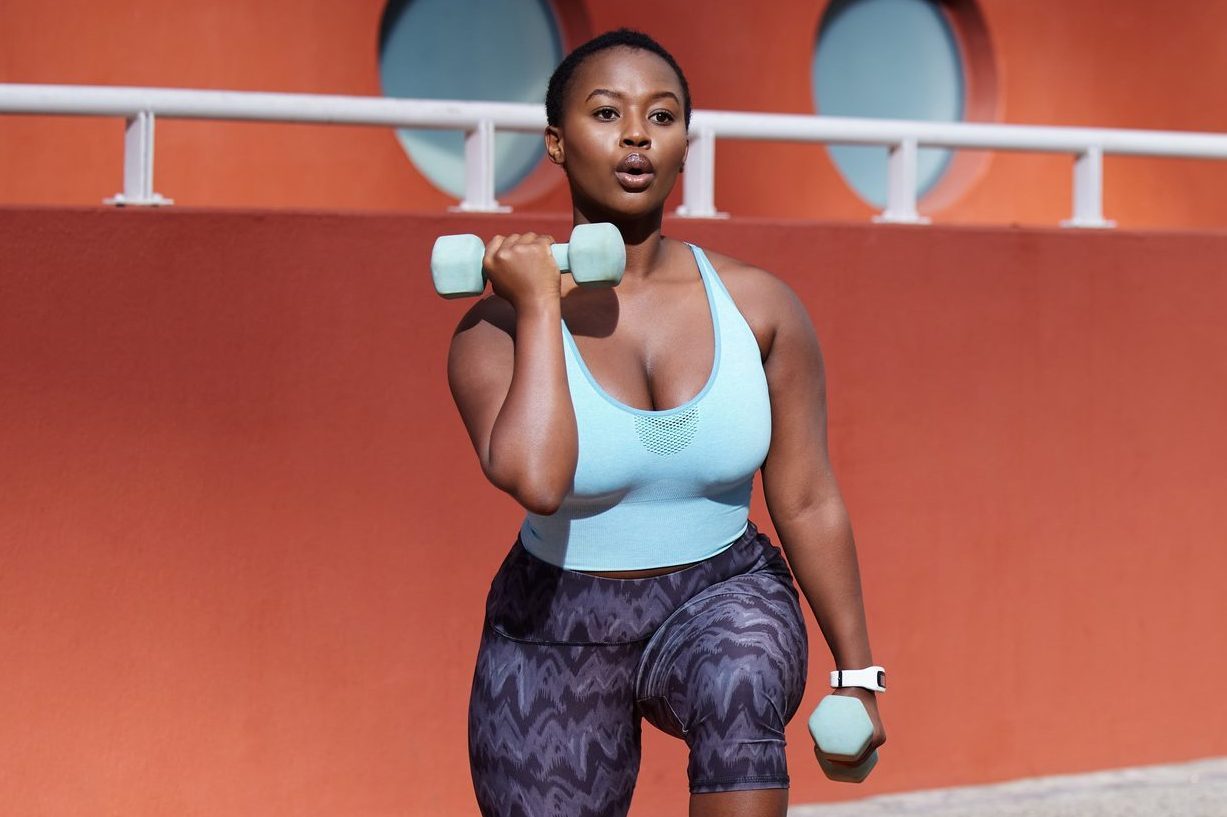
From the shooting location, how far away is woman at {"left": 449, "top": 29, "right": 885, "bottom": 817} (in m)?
2.63

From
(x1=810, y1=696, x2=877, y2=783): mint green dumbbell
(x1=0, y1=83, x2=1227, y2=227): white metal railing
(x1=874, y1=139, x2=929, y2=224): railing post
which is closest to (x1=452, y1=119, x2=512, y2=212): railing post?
(x1=0, y1=83, x2=1227, y2=227): white metal railing

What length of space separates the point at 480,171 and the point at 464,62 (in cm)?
220

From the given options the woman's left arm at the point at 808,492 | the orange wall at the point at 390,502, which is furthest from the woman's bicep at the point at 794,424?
the orange wall at the point at 390,502

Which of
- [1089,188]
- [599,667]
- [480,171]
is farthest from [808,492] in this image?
[1089,188]

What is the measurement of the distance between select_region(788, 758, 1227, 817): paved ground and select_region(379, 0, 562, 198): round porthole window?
2970 mm

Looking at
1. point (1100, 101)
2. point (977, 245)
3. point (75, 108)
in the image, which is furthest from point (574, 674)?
point (1100, 101)

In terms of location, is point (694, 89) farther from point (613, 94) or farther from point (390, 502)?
point (613, 94)

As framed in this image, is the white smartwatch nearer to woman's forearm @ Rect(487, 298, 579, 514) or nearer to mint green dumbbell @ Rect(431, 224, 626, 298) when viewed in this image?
woman's forearm @ Rect(487, 298, 579, 514)

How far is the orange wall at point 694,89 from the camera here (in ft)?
19.9

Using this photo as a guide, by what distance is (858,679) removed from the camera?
291 cm

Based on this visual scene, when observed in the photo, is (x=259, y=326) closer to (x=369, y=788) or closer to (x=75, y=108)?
(x=75, y=108)

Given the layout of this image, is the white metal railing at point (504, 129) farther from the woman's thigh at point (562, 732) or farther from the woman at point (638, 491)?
the woman's thigh at point (562, 732)

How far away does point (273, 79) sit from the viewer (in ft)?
21.0

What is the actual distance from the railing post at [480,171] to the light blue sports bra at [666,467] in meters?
1.99
